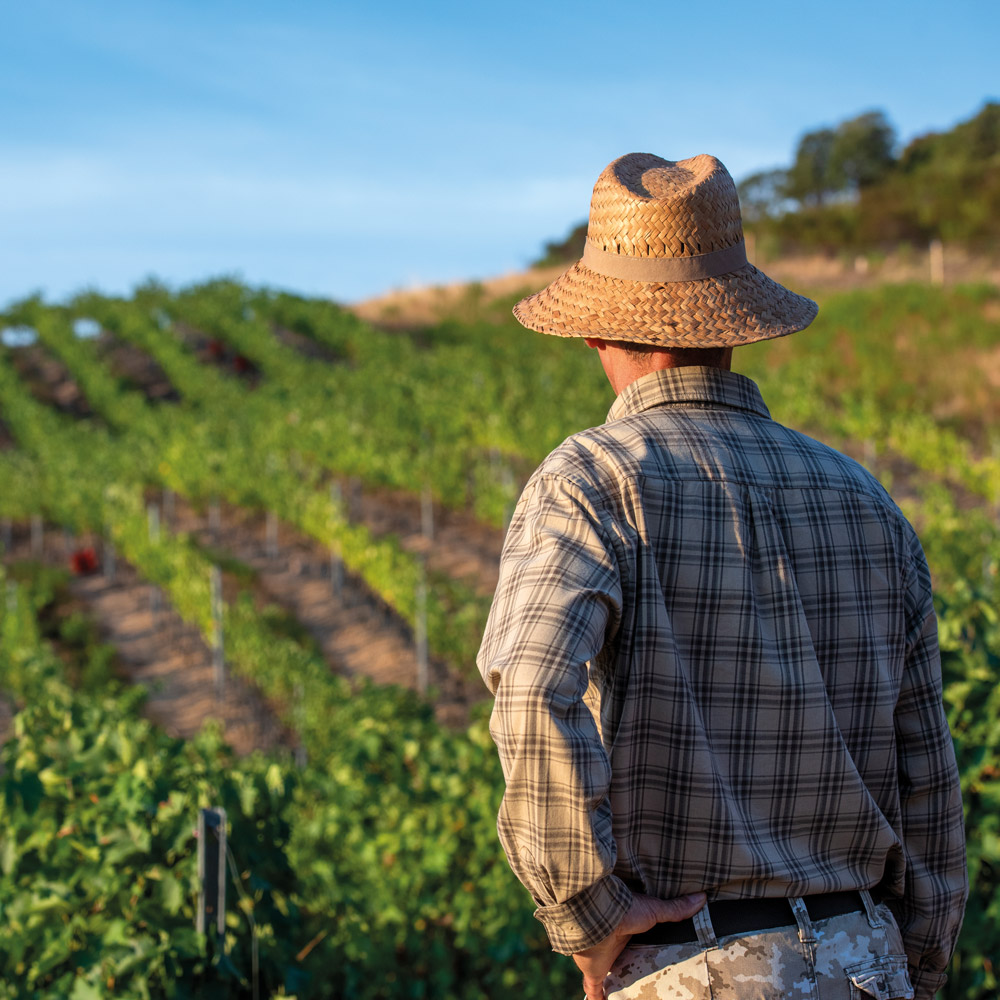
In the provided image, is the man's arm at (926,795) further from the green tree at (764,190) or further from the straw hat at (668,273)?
the green tree at (764,190)

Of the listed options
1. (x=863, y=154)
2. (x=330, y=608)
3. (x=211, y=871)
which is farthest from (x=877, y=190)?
(x=211, y=871)

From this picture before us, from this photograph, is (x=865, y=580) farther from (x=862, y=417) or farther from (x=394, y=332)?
(x=394, y=332)

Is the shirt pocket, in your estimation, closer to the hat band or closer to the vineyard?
the hat band

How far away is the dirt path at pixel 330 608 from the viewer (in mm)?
9031

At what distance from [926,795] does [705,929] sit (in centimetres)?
55

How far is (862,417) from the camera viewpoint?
48.1 feet

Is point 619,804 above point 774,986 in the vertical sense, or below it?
above

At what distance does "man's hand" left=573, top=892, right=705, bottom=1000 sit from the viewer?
5.06 ft

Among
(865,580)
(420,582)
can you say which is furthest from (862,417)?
(865,580)

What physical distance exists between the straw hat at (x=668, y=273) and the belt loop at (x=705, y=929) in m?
0.87

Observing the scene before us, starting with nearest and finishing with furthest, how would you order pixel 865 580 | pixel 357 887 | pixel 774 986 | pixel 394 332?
pixel 774 986 → pixel 865 580 → pixel 357 887 → pixel 394 332

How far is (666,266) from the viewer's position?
5.92ft

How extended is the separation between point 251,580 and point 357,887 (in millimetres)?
7522

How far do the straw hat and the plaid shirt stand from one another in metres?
0.10
